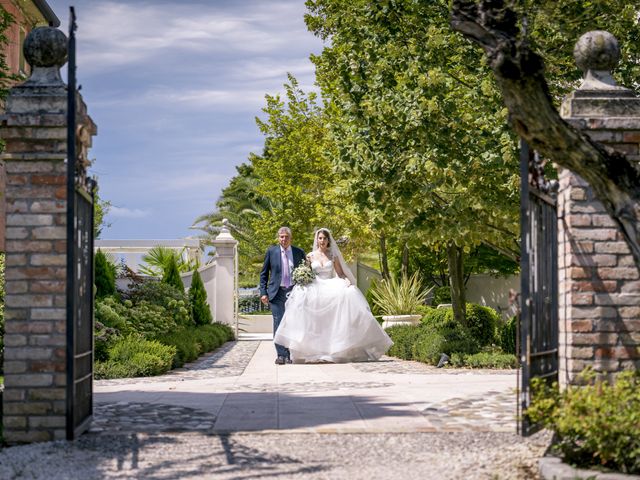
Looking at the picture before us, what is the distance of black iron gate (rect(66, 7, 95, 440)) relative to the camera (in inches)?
263

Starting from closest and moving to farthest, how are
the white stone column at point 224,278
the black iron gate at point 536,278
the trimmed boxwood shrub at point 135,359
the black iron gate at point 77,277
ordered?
1. the black iron gate at point 536,278
2. the black iron gate at point 77,277
3. the trimmed boxwood shrub at point 135,359
4. the white stone column at point 224,278

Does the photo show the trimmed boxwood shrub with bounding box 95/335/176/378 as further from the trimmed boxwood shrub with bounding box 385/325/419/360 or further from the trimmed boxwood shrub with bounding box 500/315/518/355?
the trimmed boxwood shrub with bounding box 500/315/518/355

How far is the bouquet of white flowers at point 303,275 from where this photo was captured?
50.5ft

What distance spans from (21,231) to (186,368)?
301 inches

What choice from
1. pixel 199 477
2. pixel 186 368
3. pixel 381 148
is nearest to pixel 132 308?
pixel 186 368

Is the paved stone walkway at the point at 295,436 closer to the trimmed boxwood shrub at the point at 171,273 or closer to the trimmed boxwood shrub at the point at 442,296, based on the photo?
the trimmed boxwood shrub at the point at 171,273

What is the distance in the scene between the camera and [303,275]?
15.4 m

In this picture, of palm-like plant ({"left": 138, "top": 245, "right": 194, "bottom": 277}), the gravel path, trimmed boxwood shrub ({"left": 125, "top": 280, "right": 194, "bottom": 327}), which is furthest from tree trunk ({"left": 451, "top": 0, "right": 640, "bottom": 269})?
palm-like plant ({"left": 138, "top": 245, "right": 194, "bottom": 277})

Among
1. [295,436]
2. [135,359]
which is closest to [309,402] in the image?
[295,436]

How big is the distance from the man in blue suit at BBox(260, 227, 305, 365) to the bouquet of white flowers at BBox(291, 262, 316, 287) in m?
0.28

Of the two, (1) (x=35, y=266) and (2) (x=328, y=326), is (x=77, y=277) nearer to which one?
(1) (x=35, y=266)

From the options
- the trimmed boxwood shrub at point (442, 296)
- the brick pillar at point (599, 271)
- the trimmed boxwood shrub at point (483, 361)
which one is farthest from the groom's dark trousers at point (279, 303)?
the trimmed boxwood shrub at point (442, 296)

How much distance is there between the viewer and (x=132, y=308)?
53.2 ft

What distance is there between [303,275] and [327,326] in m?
0.94
